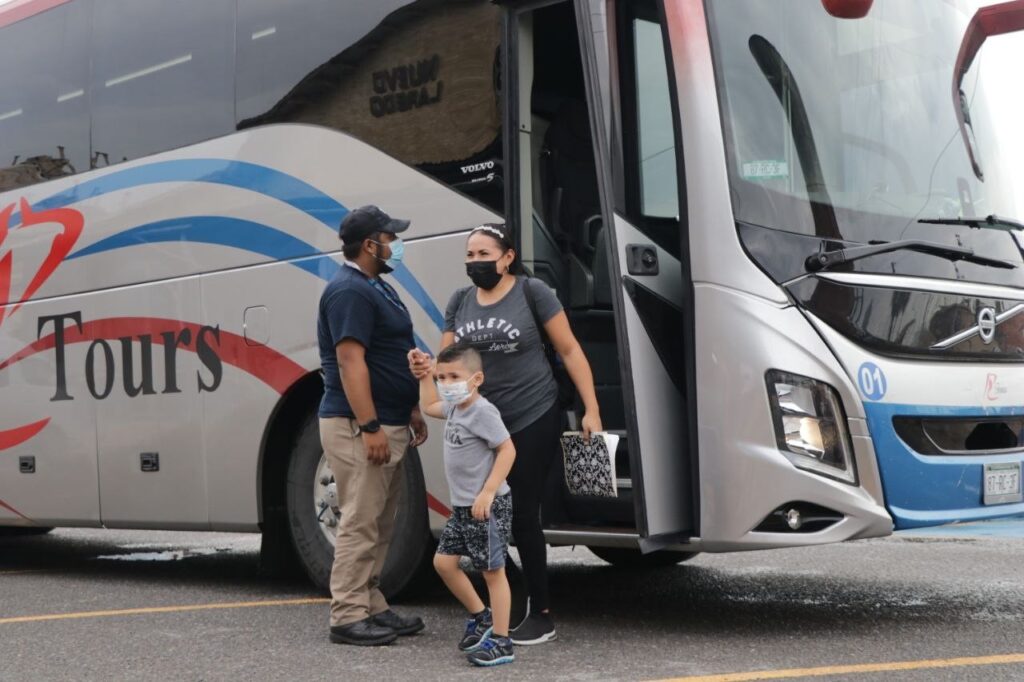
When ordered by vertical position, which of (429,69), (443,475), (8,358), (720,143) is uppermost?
(429,69)

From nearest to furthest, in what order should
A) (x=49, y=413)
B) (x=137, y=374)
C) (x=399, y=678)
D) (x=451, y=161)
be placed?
(x=399, y=678)
(x=451, y=161)
(x=137, y=374)
(x=49, y=413)

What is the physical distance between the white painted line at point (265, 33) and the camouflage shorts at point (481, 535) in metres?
3.29

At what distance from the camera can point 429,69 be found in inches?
284

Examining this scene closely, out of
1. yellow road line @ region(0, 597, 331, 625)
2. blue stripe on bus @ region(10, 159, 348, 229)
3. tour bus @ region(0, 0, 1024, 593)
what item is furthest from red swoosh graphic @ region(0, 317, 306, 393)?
yellow road line @ region(0, 597, 331, 625)

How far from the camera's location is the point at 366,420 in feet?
20.8

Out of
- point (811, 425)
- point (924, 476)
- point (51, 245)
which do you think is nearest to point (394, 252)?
point (811, 425)

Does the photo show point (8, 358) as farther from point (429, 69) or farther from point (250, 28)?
point (429, 69)

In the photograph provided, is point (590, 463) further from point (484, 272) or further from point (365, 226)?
point (365, 226)

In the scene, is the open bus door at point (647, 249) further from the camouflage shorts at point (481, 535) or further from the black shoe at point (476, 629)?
the black shoe at point (476, 629)

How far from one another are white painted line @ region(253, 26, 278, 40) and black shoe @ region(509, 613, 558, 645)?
3.61m

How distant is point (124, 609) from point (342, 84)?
294 centimetres

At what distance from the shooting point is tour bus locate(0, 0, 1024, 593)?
242 inches

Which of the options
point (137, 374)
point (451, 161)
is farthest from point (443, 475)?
point (137, 374)

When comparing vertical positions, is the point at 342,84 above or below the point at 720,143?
above
